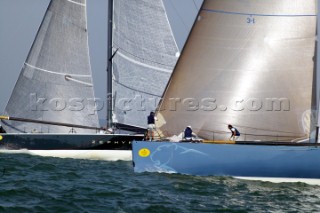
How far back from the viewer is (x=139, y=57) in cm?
3669

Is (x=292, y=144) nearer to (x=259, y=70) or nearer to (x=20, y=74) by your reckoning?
(x=259, y=70)

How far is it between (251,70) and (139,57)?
15.5 metres

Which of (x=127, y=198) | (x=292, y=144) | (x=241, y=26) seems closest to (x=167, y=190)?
(x=127, y=198)

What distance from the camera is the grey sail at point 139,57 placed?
3584 centimetres

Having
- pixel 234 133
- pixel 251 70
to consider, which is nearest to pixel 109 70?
pixel 251 70

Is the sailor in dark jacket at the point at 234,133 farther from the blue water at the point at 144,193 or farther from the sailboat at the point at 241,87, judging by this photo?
A: the blue water at the point at 144,193

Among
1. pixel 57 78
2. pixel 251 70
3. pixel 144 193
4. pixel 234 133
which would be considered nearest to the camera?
pixel 144 193

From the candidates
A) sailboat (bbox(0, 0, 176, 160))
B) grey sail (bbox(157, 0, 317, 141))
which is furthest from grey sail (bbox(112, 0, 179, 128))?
grey sail (bbox(157, 0, 317, 141))

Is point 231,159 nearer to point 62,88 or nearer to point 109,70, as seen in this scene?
point 62,88

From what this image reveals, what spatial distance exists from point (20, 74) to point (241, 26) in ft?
54.9

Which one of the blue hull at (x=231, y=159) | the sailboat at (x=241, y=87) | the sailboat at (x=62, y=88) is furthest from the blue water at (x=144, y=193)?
the sailboat at (x=62, y=88)

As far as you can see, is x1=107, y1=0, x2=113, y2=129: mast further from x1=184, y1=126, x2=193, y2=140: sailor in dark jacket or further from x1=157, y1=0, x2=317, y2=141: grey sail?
x1=184, y1=126, x2=193, y2=140: sailor in dark jacket

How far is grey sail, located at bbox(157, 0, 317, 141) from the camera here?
2148 centimetres

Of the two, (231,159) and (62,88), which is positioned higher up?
(62,88)
